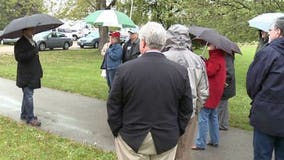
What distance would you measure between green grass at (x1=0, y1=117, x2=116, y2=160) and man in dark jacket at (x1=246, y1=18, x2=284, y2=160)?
7.93 feet

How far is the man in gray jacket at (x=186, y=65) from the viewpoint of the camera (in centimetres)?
481

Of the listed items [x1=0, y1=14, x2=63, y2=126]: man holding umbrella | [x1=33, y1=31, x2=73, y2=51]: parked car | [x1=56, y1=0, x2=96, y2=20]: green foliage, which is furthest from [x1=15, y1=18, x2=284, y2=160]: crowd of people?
[x1=56, y1=0, x2=96, y2=20]: green foliage

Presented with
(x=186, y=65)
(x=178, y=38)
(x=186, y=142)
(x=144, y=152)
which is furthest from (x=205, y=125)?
(x=144, y=152)

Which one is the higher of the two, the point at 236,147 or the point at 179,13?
the point at 179,13

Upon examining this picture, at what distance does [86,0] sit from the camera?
31.8 metres

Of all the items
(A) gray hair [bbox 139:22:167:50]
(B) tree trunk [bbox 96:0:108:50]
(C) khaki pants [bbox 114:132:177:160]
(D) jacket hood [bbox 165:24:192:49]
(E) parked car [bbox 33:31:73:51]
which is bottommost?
(E) parked car [bbox 33:31:73:51]

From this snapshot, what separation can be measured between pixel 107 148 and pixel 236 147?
198 centimetres

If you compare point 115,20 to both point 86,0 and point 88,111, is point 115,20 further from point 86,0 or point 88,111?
point 86,0

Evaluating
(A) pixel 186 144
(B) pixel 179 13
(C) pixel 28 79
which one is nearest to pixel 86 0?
(B) pixel 179 13

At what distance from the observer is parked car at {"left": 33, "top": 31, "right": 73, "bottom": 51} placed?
110ft

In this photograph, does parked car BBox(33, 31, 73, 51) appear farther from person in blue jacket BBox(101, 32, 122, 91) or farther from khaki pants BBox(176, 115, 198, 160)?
khaki pants BBox(176, 115, 198, 160)

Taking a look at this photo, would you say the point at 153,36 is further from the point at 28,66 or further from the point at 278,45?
the point at 28,66

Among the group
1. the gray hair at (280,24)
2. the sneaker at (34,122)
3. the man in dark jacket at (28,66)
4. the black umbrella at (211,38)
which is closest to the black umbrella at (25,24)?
the man in dark jacket at (28,66)

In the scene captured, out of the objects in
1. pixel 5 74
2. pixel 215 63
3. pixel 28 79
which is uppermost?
pixel 215 63
